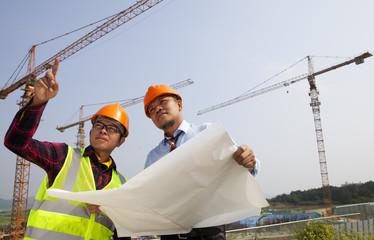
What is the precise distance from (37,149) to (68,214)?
0.60m

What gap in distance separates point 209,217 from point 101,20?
142 ft

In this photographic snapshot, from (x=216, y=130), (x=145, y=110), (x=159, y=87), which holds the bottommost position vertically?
(x=216, y=130)

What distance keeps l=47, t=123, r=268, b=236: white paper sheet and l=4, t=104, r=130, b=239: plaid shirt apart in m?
0.57

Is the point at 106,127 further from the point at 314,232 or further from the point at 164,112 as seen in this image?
the point at 314,232

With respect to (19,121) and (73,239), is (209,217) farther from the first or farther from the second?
(19,121)

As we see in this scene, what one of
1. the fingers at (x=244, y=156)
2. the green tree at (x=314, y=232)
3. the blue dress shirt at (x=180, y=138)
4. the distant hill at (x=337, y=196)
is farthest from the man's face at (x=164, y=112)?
the distant hill at (x=337, y=196)

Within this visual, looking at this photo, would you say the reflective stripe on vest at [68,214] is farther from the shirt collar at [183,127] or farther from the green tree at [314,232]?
the green tree at [314,232]

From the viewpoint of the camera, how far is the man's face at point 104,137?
2502mm

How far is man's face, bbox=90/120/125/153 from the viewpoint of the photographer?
2502 mm

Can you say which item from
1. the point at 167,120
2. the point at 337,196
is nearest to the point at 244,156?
the point at 167,120

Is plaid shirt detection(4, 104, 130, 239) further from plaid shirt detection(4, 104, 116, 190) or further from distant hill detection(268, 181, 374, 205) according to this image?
distant hill detection(268, 181, 374, 205)

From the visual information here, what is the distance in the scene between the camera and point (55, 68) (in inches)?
76.4

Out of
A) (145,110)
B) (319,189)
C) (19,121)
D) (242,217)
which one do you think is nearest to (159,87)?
(145,110)

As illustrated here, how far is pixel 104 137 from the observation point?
8.32 ft
